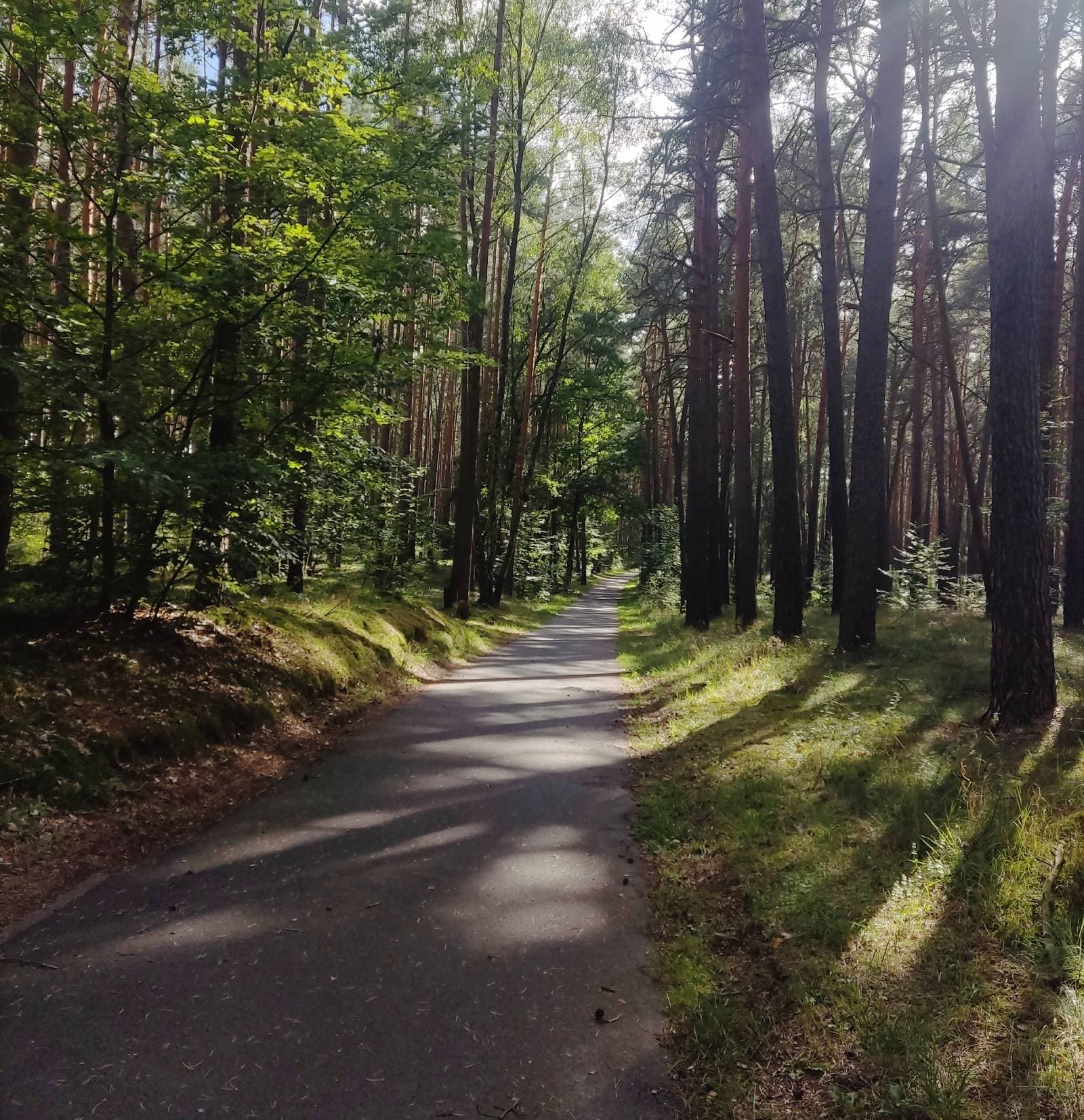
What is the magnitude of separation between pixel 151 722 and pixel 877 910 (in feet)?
17.4

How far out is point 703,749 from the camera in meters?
7.00

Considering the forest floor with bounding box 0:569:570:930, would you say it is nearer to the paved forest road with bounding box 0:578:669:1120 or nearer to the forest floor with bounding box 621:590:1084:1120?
the paved forest road with bounding box 0:578:669:1120

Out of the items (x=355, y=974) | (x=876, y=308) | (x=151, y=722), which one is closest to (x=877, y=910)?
(x=355, y=974)

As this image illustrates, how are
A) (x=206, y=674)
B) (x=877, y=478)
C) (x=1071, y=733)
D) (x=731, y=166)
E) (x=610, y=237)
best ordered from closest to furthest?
(x=1071, y=733)
(x=206, y=674)
(x=877, y=478)
(x=731, y=166)
(x=610, y=237)

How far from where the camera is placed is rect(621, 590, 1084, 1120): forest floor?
255 cm

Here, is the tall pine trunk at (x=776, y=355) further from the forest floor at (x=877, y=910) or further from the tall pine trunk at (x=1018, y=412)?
the tall pine trunk at (x=1018, y=412)

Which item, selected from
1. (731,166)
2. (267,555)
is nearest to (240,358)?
(267,555)

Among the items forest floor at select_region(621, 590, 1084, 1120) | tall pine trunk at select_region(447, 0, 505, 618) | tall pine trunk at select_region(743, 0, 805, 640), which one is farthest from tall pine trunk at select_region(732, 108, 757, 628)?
forest floor at select_region(621, 590, 1084, 1120)

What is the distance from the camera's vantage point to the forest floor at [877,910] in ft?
8.38

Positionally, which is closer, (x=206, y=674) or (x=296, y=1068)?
(x=296, y=1068)

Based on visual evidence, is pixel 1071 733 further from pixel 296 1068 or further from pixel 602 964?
pixel 296 1068

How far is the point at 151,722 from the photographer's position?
5.69 metres

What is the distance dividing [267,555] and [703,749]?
15.7 feet

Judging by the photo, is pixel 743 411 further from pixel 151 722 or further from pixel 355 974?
pixel 355 974
